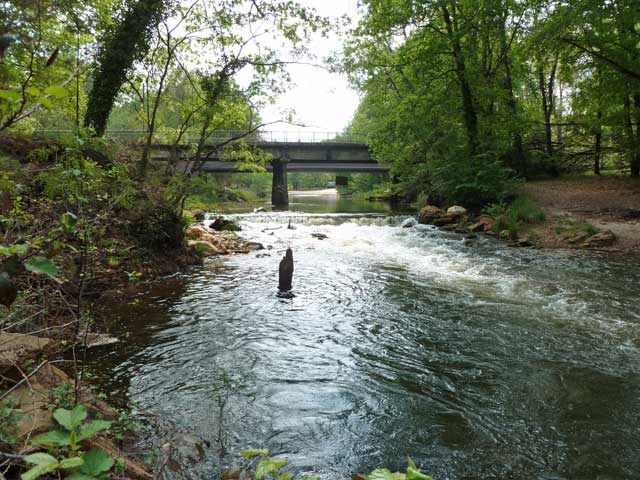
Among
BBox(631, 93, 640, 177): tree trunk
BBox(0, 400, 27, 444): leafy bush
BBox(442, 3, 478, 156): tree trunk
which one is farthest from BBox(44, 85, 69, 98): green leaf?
BBox(631, 93, 640, 177): tree trunk

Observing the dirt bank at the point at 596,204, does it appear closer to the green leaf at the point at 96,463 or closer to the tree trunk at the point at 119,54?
the green leaf at the point at 96,463

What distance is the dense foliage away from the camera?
50.0 feet

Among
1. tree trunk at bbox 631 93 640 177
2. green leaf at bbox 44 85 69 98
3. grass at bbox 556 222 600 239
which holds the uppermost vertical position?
tree trunk at bbox 631 93 640 177

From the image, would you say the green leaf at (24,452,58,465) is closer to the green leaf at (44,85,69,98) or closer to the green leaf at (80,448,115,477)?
the green leaf at (80,448,115,477)

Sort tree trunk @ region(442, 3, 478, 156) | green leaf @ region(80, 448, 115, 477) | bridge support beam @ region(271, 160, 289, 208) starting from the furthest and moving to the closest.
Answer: bridge support beam @ region(271, 160, 289, 208)
tree trunk @ region(442, 3, 478, 156)
green leaf @ region(80, 448, 115, 477)

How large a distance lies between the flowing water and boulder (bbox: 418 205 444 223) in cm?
1045

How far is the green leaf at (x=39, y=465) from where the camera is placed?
1585mm

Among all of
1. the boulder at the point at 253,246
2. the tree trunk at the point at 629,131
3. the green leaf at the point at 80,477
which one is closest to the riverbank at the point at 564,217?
the tree trunk at the point at 629,131

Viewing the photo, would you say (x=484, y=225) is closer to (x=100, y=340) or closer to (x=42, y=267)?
(x=100, y=340)

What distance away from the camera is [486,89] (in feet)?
60.8

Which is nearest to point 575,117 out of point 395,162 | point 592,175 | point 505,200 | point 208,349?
point 592,175

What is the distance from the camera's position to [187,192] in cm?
1100

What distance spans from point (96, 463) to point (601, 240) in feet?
46.2

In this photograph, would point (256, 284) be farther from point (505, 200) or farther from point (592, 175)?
point (592, 175)
